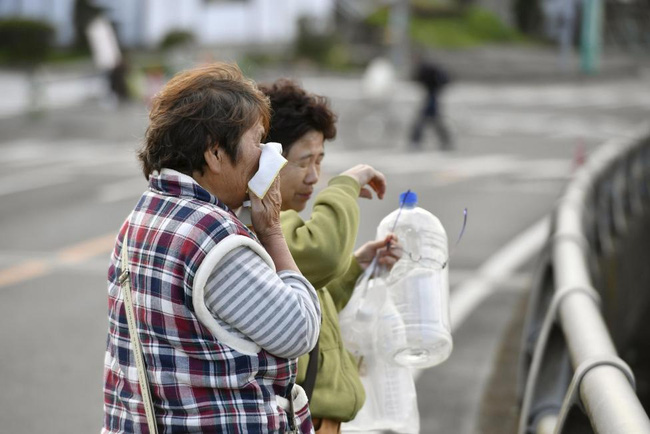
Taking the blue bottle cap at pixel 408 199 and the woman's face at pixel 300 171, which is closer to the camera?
the woman's face at pixel 300 171

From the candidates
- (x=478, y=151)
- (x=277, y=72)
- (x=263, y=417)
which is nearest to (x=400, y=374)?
(x=263, y=417)

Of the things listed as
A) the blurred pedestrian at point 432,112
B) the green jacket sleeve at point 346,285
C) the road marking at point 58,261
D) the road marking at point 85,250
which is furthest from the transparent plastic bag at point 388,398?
the blurred pedestrian at point 432,112

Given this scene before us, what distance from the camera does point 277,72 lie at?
4203 cm

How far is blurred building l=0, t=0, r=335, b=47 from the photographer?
144ft

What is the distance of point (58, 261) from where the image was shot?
1009 cm

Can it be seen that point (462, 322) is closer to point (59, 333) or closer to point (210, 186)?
point (59, 333)

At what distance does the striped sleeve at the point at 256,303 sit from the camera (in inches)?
82.4

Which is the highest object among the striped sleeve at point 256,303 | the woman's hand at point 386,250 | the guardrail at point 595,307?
the striped sleeve at point 256,303

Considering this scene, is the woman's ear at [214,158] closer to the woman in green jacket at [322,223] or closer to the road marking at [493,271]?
the woman in green jacket at [322,223]

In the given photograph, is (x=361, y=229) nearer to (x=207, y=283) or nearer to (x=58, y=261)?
(x=58, y=261)

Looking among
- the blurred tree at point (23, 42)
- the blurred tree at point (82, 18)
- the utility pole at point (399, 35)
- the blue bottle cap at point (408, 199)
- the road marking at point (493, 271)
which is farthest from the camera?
the blurred tree at point (82, 18)

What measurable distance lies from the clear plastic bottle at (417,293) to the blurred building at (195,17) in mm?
42673

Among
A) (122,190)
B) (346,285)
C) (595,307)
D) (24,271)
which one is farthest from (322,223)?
(122,190)

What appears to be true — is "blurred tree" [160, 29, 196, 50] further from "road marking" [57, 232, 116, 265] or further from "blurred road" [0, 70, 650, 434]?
"road marking" [57, 232, 116, 265]
